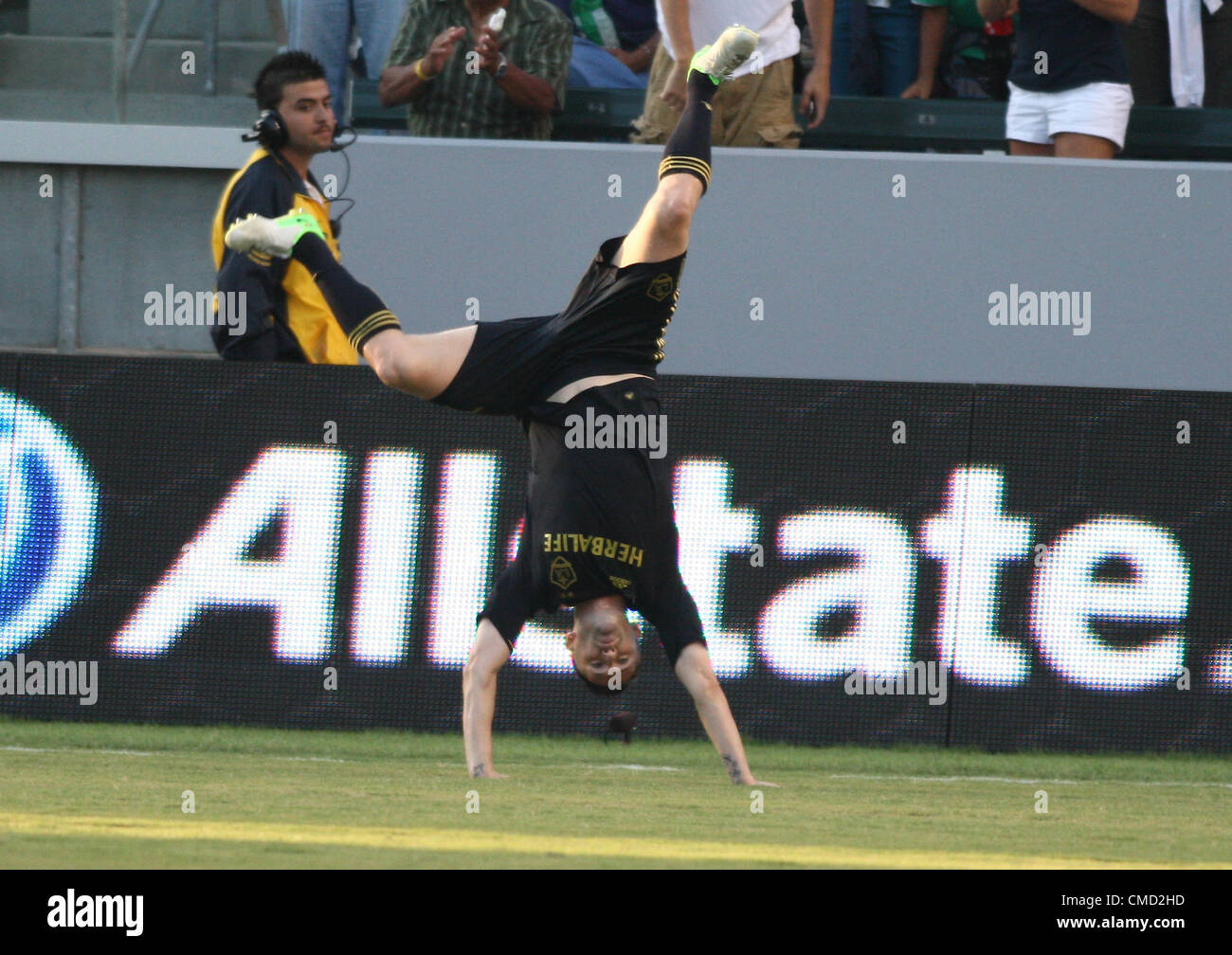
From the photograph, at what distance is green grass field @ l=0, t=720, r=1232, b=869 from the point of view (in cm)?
604

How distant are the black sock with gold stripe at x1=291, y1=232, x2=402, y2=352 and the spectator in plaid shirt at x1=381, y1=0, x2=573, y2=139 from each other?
2.89 m

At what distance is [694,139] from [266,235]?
1.77m

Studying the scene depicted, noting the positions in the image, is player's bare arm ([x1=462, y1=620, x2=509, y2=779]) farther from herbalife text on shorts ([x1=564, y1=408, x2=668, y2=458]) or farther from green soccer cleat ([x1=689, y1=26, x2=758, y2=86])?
green soccer cleat ([x1=689, y1=26, x2=758, y2=86])


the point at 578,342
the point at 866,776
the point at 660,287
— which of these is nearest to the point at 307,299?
the point at 578,342

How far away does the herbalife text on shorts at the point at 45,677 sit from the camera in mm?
9531

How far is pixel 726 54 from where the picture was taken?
8.05 metres

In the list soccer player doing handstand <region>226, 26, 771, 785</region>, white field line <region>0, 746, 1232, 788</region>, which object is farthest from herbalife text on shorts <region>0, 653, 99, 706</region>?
soccer player doing handstand <region>226, 26, 771, 785</region>

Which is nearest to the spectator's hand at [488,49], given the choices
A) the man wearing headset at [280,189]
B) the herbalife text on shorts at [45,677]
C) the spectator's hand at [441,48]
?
the spectator's hand at [441,48]

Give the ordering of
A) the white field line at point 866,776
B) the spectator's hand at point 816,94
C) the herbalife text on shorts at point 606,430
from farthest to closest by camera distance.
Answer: the spectator's hand at point 816,94 → the white field line at point 866,776 → the herbalife text on shorts at point 606,430

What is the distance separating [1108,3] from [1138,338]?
71.4 inches

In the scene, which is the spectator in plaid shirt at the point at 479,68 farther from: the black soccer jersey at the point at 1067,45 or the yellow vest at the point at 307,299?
the black soccer jersey at the point at 1067,45

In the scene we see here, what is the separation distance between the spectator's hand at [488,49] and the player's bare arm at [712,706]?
4097mm

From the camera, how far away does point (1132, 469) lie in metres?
9.70

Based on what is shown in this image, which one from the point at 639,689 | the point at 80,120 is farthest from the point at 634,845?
the point at 80,120
